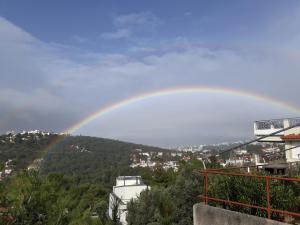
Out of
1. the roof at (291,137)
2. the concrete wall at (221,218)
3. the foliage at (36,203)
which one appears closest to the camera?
the concrete wall at (221,218)

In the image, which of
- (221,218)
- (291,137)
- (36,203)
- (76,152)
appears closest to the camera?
(221,218)

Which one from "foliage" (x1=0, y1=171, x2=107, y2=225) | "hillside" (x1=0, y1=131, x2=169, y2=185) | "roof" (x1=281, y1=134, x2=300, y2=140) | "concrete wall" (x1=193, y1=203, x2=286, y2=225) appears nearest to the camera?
"concrete wall" (x1=193, y1=203, x2=286, y2=225)

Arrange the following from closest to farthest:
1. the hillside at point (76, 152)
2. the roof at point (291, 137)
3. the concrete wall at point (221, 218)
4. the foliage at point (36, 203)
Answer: the concrete wall at point (221, 218) < the foliage at point (36, 203) < the roof at point (291, 137) < the hillside at point (76, 152)

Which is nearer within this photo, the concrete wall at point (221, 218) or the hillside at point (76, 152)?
the concrete wall at point (221, 218)

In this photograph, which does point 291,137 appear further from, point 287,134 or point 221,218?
point 221,218

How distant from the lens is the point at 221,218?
20.1ft

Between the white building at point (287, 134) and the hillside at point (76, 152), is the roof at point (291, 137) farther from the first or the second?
the hillside at point (76, 152)

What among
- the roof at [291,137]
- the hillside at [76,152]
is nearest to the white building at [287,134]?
the roof at [291,137]

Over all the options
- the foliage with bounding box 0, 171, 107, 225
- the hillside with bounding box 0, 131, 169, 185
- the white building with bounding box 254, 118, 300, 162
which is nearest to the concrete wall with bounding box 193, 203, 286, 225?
the foliage with bounding box 0, 171, 107, 225

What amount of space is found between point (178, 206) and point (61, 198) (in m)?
14.4

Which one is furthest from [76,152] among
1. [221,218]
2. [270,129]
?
[221,218]

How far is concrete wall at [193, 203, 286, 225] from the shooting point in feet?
17.7

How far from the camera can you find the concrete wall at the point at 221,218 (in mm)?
5406

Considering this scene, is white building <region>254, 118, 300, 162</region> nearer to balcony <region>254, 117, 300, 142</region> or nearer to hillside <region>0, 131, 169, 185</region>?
balcony <region>254, 117, 300, 142</region>
